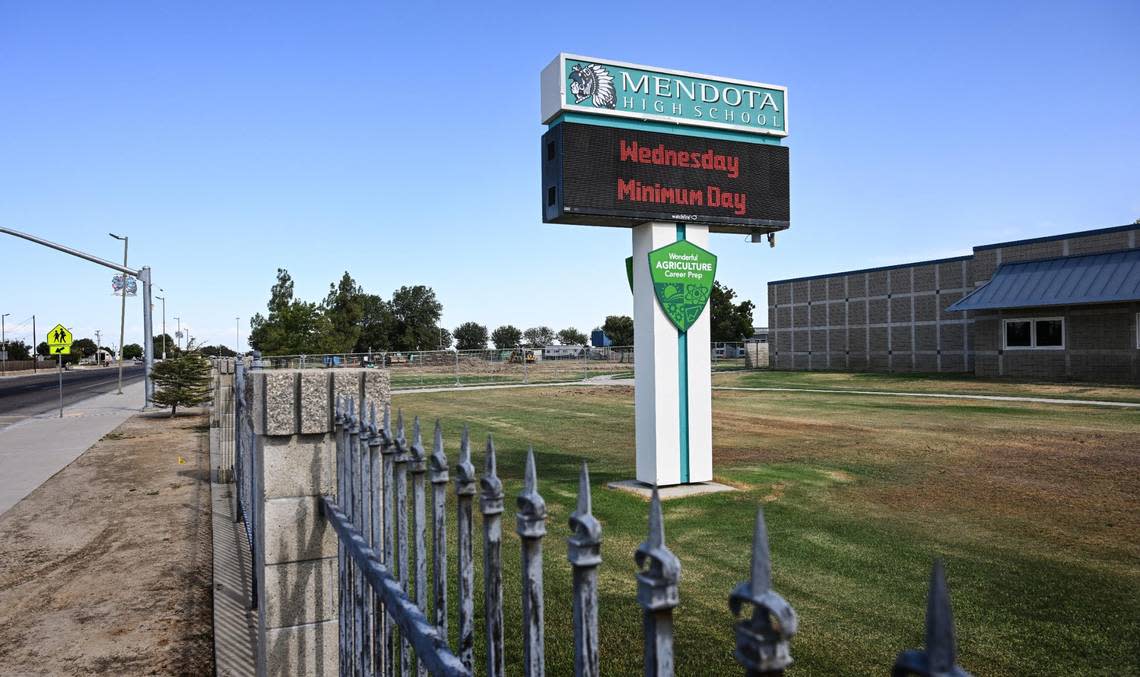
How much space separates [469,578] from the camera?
213cm

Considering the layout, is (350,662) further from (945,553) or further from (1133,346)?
(1133,346)

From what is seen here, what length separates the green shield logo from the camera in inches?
408

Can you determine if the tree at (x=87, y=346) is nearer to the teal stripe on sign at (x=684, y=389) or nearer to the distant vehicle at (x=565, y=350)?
the distant vehicle at (x=565, y=350)

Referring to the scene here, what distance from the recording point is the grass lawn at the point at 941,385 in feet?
90.9

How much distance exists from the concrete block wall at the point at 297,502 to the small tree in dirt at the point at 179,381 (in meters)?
21.4

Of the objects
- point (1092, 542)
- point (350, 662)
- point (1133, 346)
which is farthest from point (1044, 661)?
point (1133, 346)

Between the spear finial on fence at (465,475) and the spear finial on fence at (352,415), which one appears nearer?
the spear finial on fence at (465,475)

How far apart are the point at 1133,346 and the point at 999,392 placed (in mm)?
7692

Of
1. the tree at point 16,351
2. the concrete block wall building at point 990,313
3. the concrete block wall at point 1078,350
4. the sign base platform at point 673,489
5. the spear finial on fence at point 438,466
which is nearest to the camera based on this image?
the spear finial on fence at point 438,466

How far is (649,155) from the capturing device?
10445 millimetres

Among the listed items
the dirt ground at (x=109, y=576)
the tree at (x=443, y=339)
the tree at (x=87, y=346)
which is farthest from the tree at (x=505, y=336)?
the dirt ground at (x=109, y=576)

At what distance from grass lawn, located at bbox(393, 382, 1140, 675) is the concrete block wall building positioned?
20.1m

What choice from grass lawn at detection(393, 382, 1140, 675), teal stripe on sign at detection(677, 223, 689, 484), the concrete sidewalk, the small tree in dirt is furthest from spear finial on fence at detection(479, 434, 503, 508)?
the small tree in dirt

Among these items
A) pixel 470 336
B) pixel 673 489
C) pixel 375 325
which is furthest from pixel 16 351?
pixel 673 489
